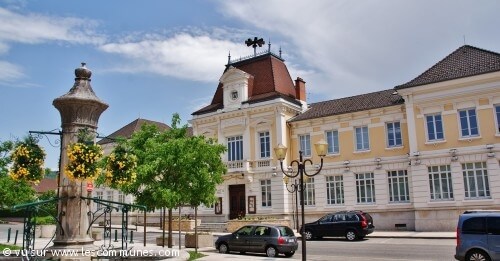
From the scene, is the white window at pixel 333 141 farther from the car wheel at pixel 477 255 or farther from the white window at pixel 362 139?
the car wheel at pixel 477 255

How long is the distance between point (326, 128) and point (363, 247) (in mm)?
13734

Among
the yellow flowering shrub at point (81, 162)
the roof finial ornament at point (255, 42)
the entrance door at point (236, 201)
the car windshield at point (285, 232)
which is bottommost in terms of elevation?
the car windshield at point (285, 232)

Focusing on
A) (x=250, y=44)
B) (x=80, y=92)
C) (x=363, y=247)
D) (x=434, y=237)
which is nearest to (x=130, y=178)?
(x=80, y=92)

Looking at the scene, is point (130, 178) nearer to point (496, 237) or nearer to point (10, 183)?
point (496, 237)

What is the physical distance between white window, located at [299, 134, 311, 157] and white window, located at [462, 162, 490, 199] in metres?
11.2

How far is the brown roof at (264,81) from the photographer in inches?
1411

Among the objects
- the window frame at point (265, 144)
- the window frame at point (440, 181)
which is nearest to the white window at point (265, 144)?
the window frame at point (265, 144)

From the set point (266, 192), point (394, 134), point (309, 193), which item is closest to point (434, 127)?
point (394, 134)

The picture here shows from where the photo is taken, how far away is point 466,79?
88.2 ft

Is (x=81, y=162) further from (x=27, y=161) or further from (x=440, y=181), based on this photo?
(x=440, y=181)

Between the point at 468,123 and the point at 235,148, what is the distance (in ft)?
57.3

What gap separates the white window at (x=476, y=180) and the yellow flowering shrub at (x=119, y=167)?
73.9 feet

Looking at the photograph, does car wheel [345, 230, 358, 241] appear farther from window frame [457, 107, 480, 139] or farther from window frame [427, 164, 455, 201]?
window frame [457, 107, 480, 139]

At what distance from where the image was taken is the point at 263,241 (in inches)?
724
